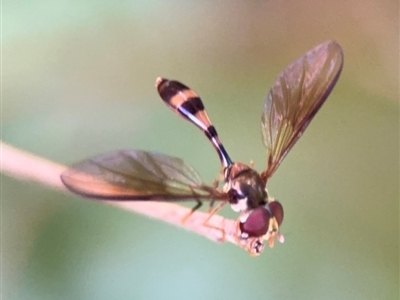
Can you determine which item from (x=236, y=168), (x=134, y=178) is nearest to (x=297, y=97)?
(x=236, y=168)

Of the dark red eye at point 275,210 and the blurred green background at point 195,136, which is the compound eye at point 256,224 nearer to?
the dark red eye at point 275,210

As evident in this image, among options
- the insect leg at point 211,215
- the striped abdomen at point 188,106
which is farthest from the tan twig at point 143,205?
the striped abdomen at point 188,106

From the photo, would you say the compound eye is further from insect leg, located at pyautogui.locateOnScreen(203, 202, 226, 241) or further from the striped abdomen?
the striped abdomen

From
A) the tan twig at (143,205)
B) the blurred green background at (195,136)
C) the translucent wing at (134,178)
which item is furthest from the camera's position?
the blurred green background at (195,136)

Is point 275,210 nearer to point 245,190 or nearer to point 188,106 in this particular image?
point 245,190

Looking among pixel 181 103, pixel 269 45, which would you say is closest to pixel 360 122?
pixel 269 45

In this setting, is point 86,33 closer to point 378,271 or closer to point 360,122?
point 360,122
